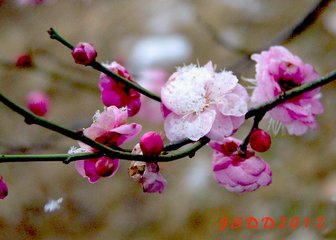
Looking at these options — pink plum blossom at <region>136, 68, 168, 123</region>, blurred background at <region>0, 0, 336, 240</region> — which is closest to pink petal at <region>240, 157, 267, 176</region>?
blurred background at <region>0, 0, 336, 240</region>

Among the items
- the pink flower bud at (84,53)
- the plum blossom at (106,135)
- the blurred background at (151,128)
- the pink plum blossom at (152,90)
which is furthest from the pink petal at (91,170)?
the pink plum blossom at (152,90)

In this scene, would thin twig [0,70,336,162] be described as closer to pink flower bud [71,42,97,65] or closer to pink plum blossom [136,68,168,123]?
pink flower bud [71,42,97,65]

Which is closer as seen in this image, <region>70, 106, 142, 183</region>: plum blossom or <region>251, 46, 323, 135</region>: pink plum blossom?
<region>70, 106, 142, 183</region>: plum blossom

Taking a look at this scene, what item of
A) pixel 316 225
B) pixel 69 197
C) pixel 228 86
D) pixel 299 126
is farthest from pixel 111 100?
pixel 69 197

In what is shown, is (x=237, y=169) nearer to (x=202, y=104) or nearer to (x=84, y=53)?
(x=202, y=104)

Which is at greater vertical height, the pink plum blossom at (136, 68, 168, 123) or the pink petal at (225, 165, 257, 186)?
the pink plum blossom at (136, 68, 168, 123)

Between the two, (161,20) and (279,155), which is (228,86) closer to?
(279,155)

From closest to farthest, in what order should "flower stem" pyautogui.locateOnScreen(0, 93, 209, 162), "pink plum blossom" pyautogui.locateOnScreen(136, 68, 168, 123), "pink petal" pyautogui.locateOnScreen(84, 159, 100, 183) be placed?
"flower stem" pyautogui.locateOnScreen(0, 93, 209, 162) < "pink petal" pyautogui.locateOnScreen(84, 159, 100, 183) < "pink plum blossom" pyautogui.locateOnScreen(136, 68, 168, 123)
